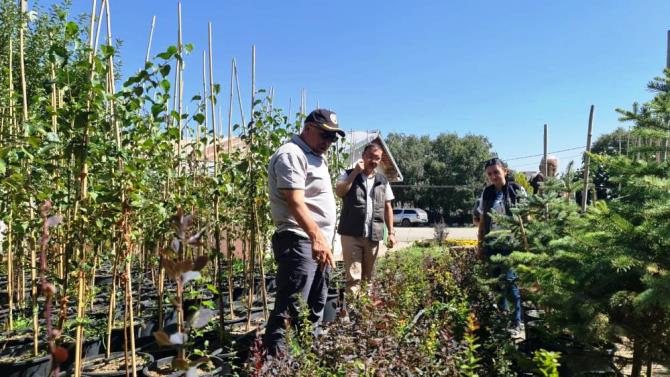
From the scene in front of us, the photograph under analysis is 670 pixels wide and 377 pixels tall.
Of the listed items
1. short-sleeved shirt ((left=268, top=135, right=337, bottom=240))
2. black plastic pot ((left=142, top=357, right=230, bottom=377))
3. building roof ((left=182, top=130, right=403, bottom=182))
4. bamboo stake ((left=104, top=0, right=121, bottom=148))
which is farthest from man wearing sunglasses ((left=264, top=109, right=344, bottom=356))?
building roof ((left=182, top=130, right=403, bottom=182))

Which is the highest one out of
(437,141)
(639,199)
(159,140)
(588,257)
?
(437,141)

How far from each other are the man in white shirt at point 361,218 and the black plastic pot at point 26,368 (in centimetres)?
237

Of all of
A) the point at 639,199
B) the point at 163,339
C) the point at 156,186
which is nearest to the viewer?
the point at 163,339

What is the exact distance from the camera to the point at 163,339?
3.24 ft

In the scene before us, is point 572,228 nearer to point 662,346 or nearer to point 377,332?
point 662,346

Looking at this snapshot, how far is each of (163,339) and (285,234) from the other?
6.70 ft

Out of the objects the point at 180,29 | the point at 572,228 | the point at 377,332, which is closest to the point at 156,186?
the point at 180,29

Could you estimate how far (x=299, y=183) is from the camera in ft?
9.42

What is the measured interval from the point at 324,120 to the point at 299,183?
49 cm

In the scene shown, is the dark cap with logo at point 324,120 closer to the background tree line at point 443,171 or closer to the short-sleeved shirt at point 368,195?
the short-sleeved shirt at point 368,195

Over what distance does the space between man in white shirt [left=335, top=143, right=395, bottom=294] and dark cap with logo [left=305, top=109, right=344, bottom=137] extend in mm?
1292

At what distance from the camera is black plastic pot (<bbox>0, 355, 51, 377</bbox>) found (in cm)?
298

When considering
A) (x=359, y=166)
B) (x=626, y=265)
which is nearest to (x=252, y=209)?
(x=359, y=166)

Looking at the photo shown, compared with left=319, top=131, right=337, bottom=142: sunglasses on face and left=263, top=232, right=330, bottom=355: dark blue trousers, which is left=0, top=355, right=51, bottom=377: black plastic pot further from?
left=319, top=131, right=337, bottom=142: sunglasses on face
